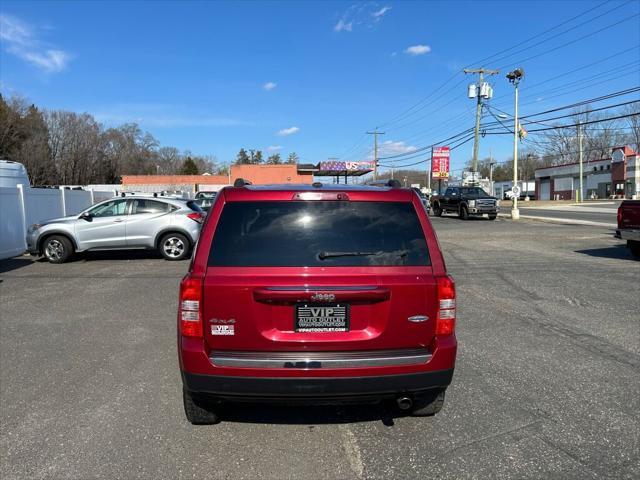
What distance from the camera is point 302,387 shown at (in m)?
3.11

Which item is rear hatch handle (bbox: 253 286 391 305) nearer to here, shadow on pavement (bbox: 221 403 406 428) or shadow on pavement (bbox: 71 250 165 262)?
shadow on pavement (bbox: 221 403 406 428)

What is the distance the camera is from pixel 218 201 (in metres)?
3.41

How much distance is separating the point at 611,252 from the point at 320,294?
13.7m

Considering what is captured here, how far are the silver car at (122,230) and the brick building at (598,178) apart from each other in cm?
6708

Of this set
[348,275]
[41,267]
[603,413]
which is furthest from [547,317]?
[41,267]

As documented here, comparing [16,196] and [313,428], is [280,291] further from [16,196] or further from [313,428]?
[16,196]

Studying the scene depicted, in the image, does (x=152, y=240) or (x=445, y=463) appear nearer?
(x=445, y=463)

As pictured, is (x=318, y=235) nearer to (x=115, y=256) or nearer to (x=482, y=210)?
(x=115, y=256)

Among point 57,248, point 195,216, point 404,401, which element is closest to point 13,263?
point 57,248

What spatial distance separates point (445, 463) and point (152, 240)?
1100cm

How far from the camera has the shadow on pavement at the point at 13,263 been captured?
39.2 feet

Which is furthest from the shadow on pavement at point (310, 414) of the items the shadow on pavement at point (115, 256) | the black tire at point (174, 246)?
the shadow on pavement at point (115, 256)

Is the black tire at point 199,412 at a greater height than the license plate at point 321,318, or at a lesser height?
lesser

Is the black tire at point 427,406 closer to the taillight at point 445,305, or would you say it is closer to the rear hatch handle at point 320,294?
the taillight at point 445,305
